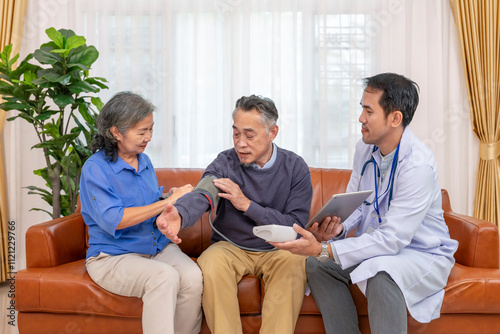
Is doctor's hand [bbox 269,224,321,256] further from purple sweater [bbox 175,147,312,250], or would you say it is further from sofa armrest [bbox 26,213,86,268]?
sofa armrest [bbox 26,213,86,268]

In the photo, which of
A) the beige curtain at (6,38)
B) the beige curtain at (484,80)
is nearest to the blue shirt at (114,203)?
the beige curtain at (6,38)

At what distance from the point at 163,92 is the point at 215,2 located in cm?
76

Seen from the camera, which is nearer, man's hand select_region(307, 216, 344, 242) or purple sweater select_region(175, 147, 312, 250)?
man's hand select_region(307, 216, 344, 242)

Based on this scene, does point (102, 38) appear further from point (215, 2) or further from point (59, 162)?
point (59, 162)

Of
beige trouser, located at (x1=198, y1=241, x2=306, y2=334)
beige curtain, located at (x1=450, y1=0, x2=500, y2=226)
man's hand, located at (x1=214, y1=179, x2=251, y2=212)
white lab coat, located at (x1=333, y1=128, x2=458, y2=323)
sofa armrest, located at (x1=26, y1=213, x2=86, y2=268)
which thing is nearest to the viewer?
white lab coat, located at (x1=333, y1=128, x2=458, y2=323)

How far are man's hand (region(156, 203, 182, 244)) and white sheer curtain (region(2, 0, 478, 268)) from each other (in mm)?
1810

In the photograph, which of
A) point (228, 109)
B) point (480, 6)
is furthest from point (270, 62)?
point (480, 6)

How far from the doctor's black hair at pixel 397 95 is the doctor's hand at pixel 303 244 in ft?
2.14

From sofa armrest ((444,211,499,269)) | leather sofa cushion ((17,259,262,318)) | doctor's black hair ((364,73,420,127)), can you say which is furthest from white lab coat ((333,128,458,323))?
leather sofa cushion ((17,259,262,318))

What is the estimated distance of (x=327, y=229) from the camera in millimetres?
2297

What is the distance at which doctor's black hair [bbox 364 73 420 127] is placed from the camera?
7.32ft

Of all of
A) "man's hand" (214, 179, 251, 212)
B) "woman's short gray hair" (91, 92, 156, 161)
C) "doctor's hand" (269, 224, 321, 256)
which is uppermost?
"woman's short gray hair" (91, 92, 156, 161)

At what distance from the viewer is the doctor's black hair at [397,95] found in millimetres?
2230

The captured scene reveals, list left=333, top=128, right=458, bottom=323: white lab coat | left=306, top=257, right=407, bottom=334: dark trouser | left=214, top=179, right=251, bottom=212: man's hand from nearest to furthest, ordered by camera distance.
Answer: left=306, top=257, right=407, bottom=334: dark trouser → left=333, top=128, right=458, bottom=323: white lab coat → left=214, top=179, right=251, bottom=212: man's hand
